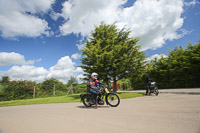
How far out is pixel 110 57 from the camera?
11.7 m

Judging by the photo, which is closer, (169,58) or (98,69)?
(98,69)

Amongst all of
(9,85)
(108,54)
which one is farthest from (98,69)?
(9,85)

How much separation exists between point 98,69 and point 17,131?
31.2 ft

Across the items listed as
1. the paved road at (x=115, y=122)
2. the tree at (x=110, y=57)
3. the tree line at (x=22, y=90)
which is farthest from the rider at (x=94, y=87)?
the tree line at (x=22, y=90)

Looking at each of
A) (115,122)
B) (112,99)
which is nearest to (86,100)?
(112,99)

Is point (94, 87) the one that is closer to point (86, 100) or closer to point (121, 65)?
point (86, 100)

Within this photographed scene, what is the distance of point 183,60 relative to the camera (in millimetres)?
17516

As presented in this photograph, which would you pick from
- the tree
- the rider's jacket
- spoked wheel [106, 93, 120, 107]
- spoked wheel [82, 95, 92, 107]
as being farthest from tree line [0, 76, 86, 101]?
spoked wheel [106, 93, 120, 107]

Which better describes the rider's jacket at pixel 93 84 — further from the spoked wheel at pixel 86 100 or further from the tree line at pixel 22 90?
the tree line at pixel 22 90

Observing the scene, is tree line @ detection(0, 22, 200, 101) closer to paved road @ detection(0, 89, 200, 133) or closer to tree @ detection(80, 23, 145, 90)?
tree @ detection(80, 23, 145, 90)

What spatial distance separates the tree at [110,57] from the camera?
11766 mm

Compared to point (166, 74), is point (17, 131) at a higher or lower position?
lower

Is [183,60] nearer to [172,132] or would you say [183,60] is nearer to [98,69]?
[98,69]

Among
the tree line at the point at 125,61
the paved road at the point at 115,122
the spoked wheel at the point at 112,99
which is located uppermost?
the tree line at the point at 125,61
